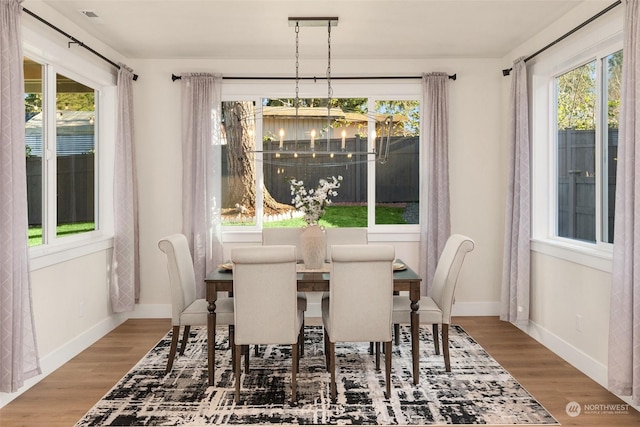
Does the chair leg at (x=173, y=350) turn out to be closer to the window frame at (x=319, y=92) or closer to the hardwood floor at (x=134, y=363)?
the hardwood floor at (x=134, y=363)

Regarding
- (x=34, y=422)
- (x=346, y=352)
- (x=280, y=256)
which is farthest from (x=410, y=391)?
(x=34, y=422)

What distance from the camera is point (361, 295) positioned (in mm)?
3297

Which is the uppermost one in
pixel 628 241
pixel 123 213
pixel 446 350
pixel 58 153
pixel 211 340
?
pixel 58 153

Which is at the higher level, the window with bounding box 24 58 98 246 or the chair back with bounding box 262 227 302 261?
the window with bounding box 24 58 98 246

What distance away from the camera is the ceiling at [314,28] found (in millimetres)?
3887

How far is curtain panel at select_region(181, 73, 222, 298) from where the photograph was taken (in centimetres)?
530

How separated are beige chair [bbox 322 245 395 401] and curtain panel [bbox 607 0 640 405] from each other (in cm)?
133

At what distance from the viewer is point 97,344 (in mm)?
4531

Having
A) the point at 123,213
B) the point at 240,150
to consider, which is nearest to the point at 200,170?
the point at 240,150

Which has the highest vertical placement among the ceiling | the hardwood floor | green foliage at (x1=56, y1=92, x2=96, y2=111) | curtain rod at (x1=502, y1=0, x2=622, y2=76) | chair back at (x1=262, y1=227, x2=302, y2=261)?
the ceiling

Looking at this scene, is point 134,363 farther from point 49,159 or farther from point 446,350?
point 446,350

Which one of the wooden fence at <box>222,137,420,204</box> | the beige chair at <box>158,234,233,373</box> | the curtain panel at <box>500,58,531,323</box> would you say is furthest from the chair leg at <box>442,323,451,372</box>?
the wooden fence at <box>222,137,420,204</box>

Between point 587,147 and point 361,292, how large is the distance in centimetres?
227

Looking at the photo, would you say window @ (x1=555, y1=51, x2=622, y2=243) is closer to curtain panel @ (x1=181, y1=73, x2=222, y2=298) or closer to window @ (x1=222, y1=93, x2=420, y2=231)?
window @ (x1=222, y1=93, x2=420, y2=231)
